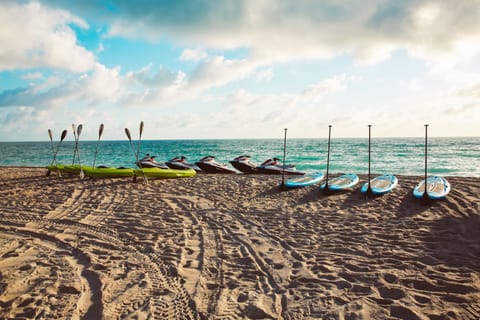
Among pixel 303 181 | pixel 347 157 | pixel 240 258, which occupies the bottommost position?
pixel 240 258

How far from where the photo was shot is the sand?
11.9ft

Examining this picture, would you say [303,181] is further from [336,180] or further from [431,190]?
[431,190]

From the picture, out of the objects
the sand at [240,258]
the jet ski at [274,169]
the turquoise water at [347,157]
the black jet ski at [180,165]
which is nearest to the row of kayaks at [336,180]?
the sand at [240,258]

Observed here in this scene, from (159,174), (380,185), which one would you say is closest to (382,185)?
(380,185)

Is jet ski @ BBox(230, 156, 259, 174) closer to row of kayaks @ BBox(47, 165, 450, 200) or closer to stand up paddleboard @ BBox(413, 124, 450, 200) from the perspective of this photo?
row of kayaks @ BBox(47, 165, 450, 200)

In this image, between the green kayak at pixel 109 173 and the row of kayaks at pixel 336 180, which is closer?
the row of kayaks at pixel 336 180

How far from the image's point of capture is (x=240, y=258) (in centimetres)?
511

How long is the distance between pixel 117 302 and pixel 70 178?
1191 centimetres

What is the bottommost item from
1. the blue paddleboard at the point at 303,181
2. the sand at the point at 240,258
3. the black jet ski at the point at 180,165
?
the sand at the point at 240,258

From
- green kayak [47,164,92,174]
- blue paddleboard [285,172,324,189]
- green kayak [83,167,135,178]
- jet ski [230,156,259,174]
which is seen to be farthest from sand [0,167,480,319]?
jet ski [230,156,259,174]

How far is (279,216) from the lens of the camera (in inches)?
305

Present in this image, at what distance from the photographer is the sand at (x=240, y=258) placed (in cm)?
363

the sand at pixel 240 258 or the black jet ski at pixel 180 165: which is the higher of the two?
the black jet ski at pixel 180 165

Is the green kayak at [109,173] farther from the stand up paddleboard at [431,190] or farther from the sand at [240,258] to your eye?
the stand up paddleboard at [431,190]
